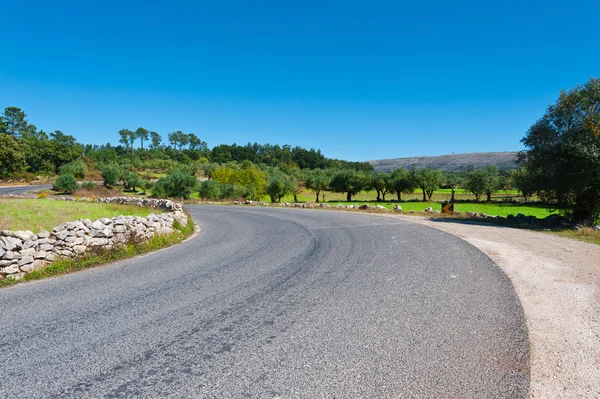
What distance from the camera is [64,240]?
8.13 metres

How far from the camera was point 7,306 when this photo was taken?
5297 mm

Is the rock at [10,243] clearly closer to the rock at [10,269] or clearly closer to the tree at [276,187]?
the rock at [10,269]

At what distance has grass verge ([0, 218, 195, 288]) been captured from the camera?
7.13 meters

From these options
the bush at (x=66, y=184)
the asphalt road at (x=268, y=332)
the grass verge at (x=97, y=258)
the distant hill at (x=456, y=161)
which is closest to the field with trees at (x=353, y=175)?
the bush at (x=66, y=184)

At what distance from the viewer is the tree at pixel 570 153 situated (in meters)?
13.8

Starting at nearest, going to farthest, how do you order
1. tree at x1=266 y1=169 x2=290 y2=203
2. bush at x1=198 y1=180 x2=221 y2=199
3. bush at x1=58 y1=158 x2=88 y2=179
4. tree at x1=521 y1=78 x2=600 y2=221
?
1. tree at x1=521 y1=78 x2=600 y2=221
2. bush at x1=198 y1=180 x2=221 y2=199
3. tree at x1=266 y1=169 x2=290 y2=203
4. bush at x1=58 y1=158 x2=88 y2=179

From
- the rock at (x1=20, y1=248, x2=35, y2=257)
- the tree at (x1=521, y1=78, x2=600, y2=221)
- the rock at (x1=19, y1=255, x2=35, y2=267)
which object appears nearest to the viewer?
the rock at (x1=19, y1=255, x2=35, y2=267)

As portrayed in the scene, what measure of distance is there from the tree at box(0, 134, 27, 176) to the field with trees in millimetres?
139

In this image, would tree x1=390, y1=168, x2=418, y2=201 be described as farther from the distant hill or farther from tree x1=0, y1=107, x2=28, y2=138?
tree x1=0, y1=107, x2=28, y2=138

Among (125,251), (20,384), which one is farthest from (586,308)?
(125,251)

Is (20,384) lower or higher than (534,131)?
lower

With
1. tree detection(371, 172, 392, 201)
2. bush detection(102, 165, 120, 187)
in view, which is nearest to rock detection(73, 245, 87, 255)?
bush detection(102, 165, 120, 187)

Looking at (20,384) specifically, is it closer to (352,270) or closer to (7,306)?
(7,306)

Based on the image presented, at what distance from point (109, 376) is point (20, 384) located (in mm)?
806
